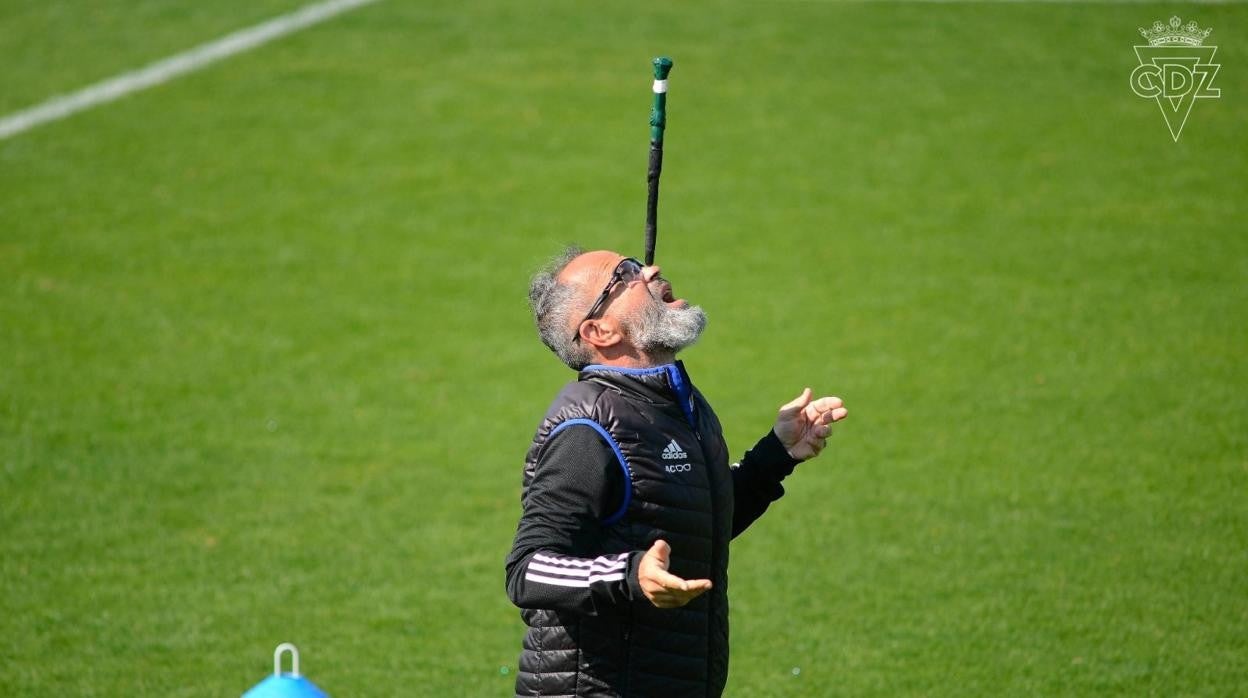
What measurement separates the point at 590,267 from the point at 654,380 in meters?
0.35

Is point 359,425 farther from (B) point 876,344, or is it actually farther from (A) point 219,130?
(A) point 219,130

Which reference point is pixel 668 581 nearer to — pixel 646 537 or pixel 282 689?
pixel 646 537

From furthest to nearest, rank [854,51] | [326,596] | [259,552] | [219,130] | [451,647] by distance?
[854,51]
[219,130]
[259,552]
[326,596]
[451,647]

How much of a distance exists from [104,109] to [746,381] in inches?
298

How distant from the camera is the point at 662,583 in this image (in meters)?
3.01

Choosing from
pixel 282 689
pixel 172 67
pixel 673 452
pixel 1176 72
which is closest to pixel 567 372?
pixel 673 452

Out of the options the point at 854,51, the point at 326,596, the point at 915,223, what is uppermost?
the point at 854,51

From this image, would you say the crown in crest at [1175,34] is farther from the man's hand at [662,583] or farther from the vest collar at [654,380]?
the man's hand at [662,583]

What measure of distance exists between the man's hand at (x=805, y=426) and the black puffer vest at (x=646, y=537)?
41 cm

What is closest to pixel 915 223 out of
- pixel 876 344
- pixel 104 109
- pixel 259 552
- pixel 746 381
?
pixel 876 344

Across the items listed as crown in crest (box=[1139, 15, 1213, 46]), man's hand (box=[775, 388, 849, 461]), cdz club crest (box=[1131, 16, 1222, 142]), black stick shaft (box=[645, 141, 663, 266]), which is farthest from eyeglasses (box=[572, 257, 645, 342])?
crown in crest (box=[1139, 15, 1213, 46])

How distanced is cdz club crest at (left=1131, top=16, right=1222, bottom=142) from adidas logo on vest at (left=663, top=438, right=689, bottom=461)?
411 inches

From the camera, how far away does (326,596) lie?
6.41 metres

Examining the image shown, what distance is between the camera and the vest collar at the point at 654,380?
3.51 m
